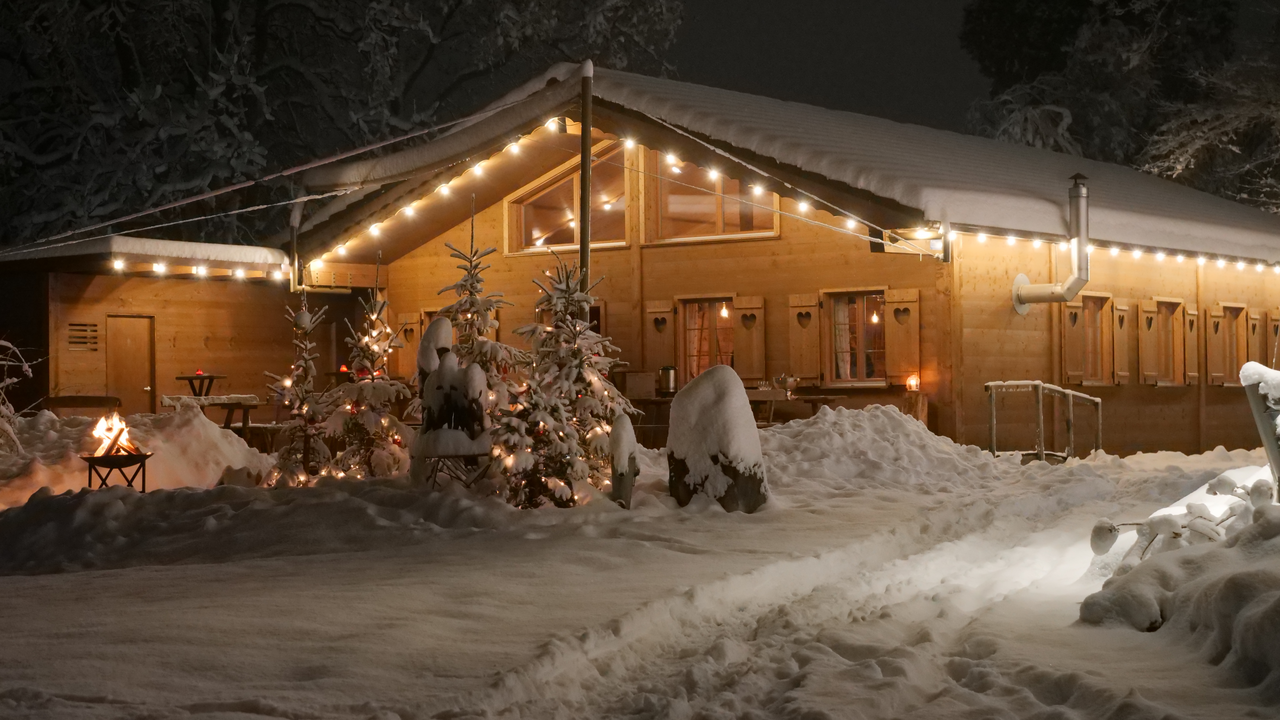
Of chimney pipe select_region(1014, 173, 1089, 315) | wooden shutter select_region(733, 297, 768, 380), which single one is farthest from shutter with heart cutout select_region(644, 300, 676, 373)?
chimney pipe select_region(1014, 173, 1089, 315)

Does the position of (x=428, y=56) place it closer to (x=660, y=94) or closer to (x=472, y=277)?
(x=660, y=94)

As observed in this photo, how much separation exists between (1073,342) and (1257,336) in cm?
629

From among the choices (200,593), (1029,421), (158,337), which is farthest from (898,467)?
A: (158,337)

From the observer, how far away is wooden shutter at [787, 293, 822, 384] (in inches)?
747

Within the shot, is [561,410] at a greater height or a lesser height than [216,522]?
greater

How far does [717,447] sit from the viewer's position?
11.7 meters

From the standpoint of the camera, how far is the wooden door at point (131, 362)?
21.0 m

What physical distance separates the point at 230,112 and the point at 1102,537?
25.4 meters

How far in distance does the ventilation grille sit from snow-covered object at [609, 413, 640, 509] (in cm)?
1225

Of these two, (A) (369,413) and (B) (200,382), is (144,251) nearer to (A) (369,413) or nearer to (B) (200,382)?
(B) (200,382)

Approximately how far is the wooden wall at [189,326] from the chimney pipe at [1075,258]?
41.5 ft

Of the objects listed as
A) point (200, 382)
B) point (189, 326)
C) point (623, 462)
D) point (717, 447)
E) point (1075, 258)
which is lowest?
point (623, 462)

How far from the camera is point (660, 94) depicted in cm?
1866

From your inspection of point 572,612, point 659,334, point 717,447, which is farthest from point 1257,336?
point 572,612
